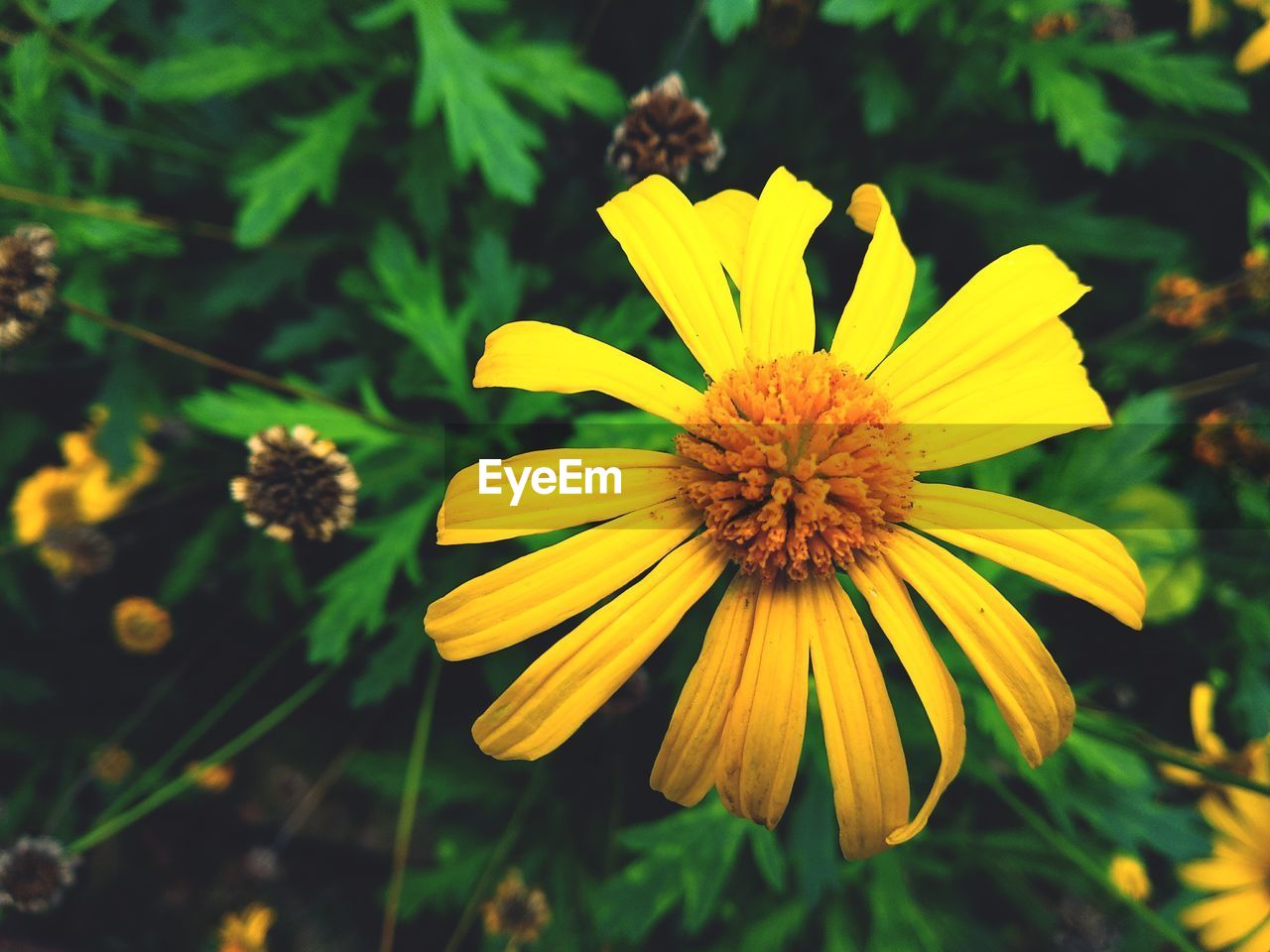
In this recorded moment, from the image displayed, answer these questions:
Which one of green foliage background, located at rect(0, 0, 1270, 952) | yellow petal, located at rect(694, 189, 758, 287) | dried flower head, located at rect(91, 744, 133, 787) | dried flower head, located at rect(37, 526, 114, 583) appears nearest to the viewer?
yellow petal, located at rect(694, 189, 758, 287)

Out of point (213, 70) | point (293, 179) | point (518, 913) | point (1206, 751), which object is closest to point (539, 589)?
point (293, 179)

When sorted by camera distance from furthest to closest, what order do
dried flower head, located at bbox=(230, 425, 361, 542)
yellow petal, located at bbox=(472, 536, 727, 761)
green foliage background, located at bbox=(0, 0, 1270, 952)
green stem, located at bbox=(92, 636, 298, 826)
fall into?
green stem, located at bbox=(92, 636, 298, 826)
green foliage background, located at bbox=(0, 0, 1270, 952)
dried flower head, located at bbox=(230, 425, 361, 542)
yellow petal, located at bbox=(472, 536, 727, 761)

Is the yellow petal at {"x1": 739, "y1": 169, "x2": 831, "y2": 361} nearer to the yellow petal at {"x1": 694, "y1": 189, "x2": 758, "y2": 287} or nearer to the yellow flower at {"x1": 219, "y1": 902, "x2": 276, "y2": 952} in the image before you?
the yellow petal at {"x1": 694, "y1": 189, "x2": 758, "y2": 287}

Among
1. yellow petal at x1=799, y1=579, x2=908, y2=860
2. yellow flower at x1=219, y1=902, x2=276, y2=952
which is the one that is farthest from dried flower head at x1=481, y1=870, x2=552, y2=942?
yellow petal at x1=799, y1=579, x2=908, y2=860

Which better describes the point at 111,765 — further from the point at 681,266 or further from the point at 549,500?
the point at 681,266

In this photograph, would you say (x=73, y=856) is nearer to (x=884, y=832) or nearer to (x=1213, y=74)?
(x=884, y=832)

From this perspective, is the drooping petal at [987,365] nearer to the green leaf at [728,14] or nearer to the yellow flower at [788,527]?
the yellow flower at [788,527]
